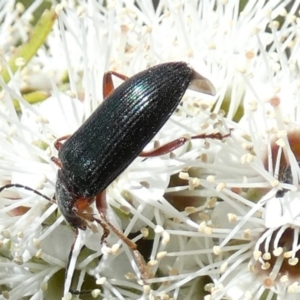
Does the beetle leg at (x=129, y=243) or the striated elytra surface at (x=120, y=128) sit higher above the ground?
the striated elytra surface at (x=120, y=128)

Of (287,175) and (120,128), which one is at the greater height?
(120,128)

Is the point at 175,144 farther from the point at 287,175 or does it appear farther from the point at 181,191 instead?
the point at 287,175

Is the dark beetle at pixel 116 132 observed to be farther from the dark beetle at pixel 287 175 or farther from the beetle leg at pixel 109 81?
the dark beetle at pixel 287 175

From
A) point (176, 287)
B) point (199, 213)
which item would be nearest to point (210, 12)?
point (199, 213)

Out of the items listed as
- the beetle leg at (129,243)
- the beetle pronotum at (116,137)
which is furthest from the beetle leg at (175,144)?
the beetle leg at (129,243)

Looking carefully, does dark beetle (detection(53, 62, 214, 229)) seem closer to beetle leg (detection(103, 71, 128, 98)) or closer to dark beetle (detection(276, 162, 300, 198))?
beetle leg (detection(103, 71, 128, 98))

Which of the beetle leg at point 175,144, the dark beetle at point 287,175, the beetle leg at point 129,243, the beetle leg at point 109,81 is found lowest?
the beetle leg at point 129,243

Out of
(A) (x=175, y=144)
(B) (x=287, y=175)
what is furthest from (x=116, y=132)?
(B) (x=287, y=175)
